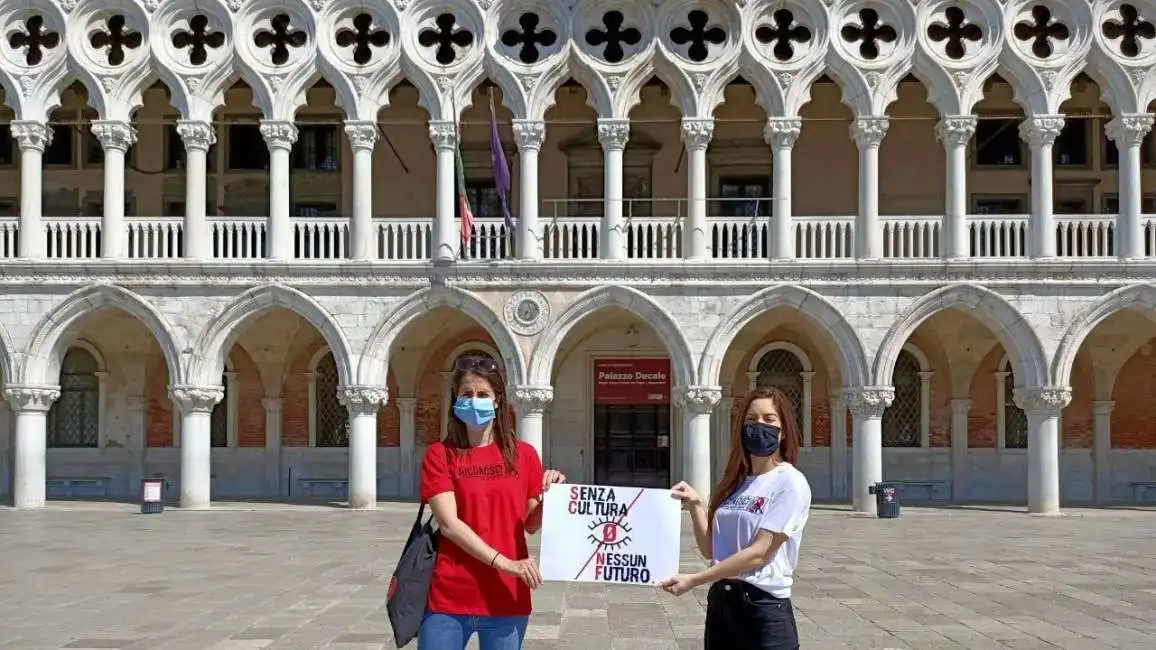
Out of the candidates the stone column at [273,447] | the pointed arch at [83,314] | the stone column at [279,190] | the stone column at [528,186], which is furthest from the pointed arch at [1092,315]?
the pointed arch at [83,314]

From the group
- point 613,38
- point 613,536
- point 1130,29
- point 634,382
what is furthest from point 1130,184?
point 613,536

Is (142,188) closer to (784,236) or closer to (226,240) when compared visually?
(226,240)

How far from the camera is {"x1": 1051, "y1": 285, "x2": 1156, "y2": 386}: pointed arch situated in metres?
21.8

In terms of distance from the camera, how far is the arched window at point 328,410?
87.6 ft

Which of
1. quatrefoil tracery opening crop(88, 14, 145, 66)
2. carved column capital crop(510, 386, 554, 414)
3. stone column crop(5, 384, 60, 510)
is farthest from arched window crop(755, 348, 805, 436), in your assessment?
stone column crop(5, 384, 60, 510)

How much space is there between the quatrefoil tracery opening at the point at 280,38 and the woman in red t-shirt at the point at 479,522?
62.4 ft

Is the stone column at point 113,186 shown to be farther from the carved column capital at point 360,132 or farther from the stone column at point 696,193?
the stone column at point 696,193

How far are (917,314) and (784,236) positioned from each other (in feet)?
8.66

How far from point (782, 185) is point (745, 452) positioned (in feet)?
57.9

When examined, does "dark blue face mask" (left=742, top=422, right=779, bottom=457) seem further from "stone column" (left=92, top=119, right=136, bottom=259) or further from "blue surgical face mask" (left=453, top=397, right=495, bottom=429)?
"stone column" (left=92, top=119, right=136, bottom=259)

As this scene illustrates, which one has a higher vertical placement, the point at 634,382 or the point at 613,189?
the point at 613,189

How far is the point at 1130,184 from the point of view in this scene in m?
22.0

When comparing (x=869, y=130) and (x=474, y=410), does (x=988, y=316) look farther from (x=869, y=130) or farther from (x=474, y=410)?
(x=474, y=410)

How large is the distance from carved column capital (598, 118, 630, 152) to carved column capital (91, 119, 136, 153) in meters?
8.54
